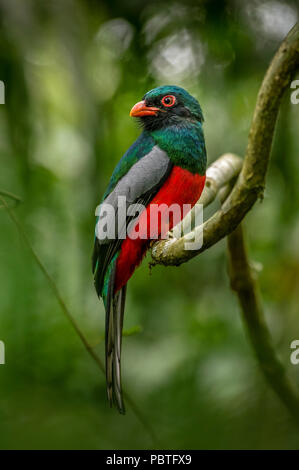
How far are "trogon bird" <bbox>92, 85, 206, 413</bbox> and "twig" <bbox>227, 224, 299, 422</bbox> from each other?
1.29 ft

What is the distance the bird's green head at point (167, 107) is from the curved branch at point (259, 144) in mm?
889

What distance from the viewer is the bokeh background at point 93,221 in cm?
271

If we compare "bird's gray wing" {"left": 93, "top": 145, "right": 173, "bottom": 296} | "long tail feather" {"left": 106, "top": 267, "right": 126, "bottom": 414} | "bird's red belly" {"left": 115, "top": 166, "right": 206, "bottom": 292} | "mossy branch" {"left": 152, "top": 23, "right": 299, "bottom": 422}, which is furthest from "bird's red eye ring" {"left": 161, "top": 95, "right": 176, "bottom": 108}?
"long tail feather" {"left": 106, "top": 267, "right": 126, "bottom": 414}

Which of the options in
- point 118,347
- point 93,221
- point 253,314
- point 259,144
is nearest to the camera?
point 259,144

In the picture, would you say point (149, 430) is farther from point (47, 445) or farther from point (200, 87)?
point (200, 87)

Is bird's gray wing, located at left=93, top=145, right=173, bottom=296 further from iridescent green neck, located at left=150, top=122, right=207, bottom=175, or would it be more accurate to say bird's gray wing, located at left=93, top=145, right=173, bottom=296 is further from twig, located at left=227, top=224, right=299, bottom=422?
twig, located at left=227, top=224, right=299, bottom=422

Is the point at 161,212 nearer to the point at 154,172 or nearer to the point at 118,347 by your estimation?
the point at 154,172

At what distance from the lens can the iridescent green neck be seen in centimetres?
266

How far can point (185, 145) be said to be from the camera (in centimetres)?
268

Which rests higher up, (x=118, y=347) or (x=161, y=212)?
(x=161, y=212)

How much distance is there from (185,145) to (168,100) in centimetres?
24

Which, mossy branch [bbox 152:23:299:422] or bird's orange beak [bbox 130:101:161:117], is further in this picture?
bird's orange beak [bbox 130:101:161:117]

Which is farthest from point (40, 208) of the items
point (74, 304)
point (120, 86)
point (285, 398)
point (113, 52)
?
point (285, 398)

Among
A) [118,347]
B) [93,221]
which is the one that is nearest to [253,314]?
[118,347]
